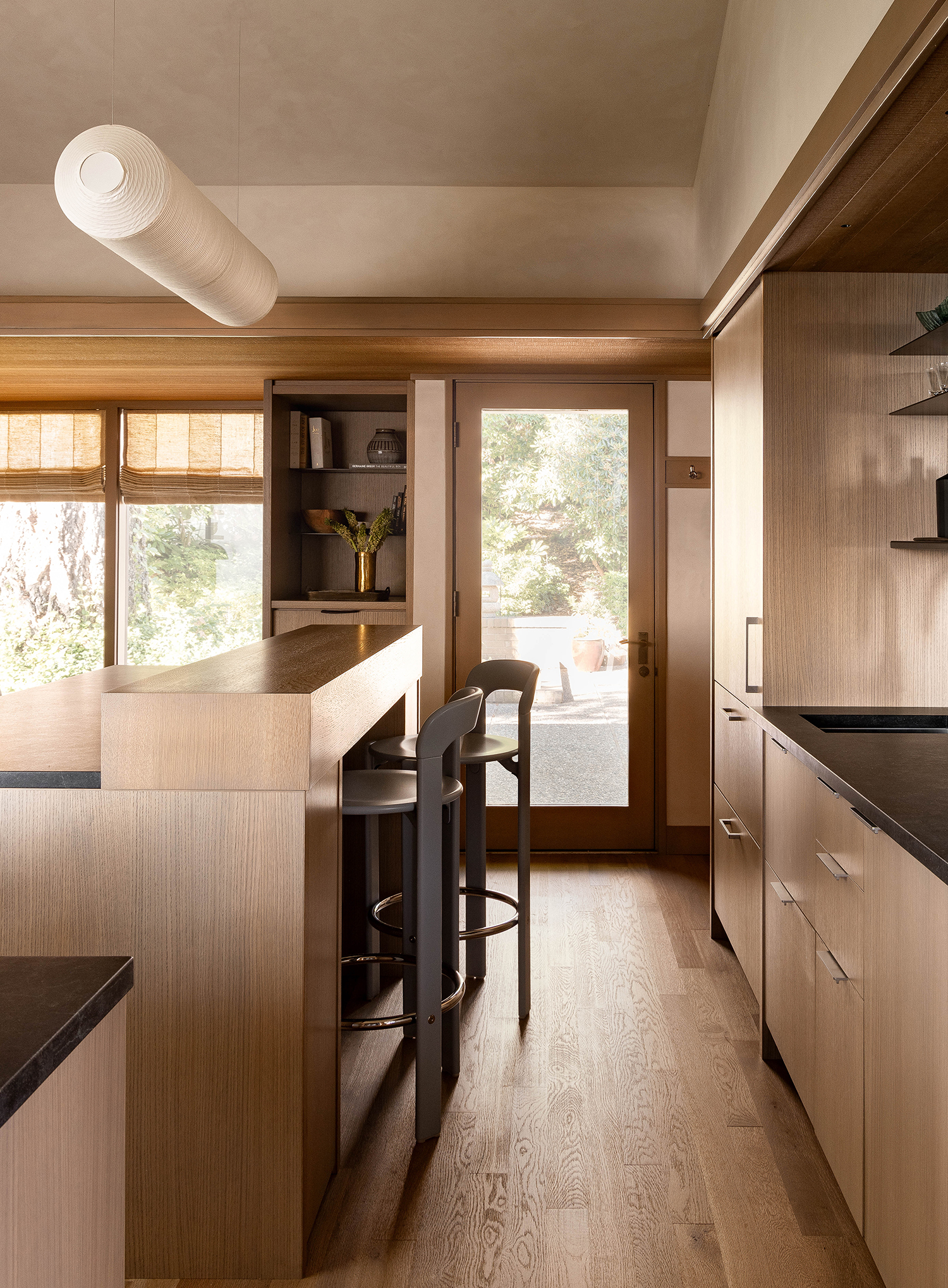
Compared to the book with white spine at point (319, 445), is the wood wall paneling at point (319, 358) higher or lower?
higher

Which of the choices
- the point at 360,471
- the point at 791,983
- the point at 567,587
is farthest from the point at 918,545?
the point at 360,471

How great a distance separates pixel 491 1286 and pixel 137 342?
12.1ft

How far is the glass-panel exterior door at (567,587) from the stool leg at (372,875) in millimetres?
1639

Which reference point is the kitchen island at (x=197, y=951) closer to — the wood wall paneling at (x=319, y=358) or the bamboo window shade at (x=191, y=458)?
the wood wall paneling at (x=319, y=358)

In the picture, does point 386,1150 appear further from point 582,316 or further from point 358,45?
point 358,45

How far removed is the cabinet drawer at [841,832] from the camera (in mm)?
1688

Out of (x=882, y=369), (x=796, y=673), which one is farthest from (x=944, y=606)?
(x=882, y=369)

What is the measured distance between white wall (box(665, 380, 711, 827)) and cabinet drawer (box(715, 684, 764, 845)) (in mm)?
1029

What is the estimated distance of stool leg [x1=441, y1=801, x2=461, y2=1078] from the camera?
7.87 ft

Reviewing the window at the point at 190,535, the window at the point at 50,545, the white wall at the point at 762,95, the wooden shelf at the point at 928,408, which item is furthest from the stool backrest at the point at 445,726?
the window at the point at 50,545

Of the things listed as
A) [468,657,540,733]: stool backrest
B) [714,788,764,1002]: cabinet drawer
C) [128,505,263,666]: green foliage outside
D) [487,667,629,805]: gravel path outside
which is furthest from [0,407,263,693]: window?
[714,788,764,1002]: cabinet drawer

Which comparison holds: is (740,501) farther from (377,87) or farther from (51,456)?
(51,456)

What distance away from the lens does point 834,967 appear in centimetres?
183

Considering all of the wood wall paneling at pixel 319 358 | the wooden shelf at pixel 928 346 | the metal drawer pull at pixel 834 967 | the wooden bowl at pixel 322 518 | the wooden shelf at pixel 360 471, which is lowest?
the metal drawer pull at pixel 834 967
